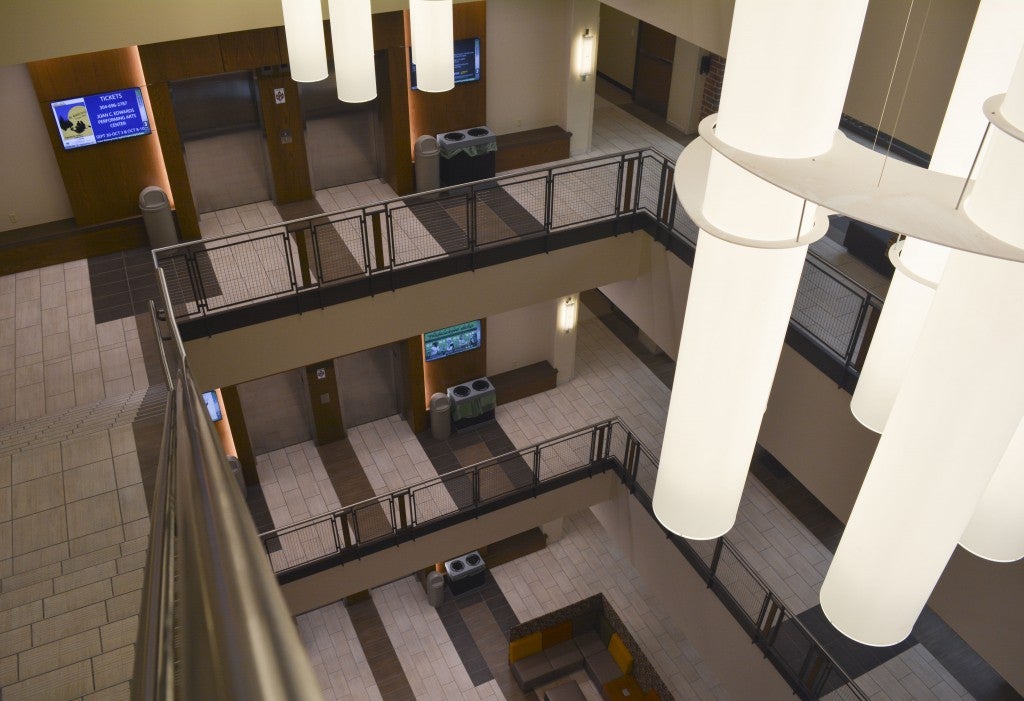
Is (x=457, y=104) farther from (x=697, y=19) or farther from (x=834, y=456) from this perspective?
(x=834, y=456)

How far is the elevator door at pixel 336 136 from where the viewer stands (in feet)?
40.7

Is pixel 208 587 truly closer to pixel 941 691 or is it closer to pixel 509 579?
pixel 941 691

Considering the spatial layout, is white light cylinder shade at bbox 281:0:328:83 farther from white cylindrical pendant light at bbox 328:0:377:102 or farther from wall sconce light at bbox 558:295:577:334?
wall sconce light at bbox 558:295:577:334

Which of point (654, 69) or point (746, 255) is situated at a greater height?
point (746, 255)

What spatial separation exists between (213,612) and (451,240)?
10.1 meters

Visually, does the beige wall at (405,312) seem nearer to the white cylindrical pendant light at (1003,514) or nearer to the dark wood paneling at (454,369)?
the dark wood paneling at (454,369)

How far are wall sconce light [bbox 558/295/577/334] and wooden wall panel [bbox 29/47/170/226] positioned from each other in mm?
6819

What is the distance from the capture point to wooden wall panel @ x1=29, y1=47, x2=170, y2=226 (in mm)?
10000

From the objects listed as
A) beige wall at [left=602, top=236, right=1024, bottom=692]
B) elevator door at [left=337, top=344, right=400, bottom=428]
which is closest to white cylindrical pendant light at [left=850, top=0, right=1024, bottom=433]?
beige wall at [left=602, top=236, right=1024, bottom=692]

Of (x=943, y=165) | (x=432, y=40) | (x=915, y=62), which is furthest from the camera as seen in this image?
(x=915, y=62)

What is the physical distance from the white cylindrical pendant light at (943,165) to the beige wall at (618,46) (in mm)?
15349

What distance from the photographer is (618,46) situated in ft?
56.7

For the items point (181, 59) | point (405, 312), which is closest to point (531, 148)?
point (405, 312)

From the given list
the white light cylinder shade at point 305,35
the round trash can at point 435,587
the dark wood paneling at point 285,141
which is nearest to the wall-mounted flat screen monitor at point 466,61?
the dark wood paneling at point 285,141
